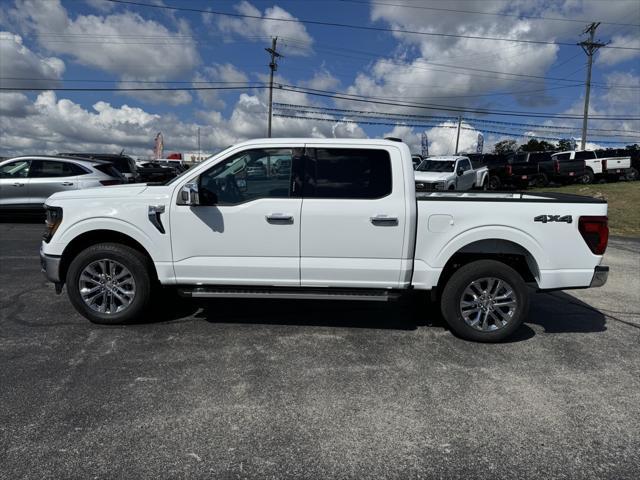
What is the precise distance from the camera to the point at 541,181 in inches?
1006

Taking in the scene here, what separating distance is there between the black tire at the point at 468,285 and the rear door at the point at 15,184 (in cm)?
1093

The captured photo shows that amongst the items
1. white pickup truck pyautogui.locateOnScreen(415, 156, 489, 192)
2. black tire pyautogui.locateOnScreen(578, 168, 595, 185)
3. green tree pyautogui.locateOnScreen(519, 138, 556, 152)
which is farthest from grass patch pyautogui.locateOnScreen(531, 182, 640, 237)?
green tree pyautogui.locateOnScreen(519, 138, 556, 152)

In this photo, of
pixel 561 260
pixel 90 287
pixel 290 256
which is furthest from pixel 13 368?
pixel 561 260

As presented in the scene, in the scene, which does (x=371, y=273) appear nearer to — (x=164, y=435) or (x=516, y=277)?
(x=516, y=277)

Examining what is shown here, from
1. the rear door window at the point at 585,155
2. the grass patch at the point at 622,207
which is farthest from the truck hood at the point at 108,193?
the rear door window at the point at 585,155

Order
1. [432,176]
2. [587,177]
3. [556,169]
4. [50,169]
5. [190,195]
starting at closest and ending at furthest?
1. [190,195]
2. [50,169]
3. [432,176]
4. [556,169]
5. [587,177]

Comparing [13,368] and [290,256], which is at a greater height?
[290,256]

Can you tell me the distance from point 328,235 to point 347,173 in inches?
24.9

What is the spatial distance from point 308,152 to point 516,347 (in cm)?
276

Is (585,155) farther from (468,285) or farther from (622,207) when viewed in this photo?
(468,285)

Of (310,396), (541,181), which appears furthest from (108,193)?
(541,181)

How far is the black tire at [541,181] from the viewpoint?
25297mm

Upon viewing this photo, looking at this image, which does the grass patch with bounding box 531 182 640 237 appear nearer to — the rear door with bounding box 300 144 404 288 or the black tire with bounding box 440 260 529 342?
the black tire with bounding box 440 260 529 342

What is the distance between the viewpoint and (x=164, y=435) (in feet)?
9.89
